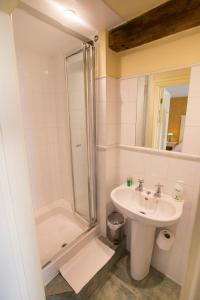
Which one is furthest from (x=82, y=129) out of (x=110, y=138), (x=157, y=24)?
(x=157, y=24)

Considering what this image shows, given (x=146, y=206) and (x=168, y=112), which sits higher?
(x=168, y=112)

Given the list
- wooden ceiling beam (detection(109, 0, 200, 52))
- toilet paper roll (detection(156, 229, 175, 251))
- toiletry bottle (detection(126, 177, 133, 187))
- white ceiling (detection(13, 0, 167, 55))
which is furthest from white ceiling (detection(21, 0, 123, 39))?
toilet paper roll (detection(156, 229, 175, 251))

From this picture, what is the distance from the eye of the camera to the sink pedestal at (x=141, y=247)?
1.37 m

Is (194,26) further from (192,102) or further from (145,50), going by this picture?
(192,102)

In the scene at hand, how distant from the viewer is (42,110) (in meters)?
2.00

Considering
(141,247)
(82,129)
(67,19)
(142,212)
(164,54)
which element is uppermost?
(67,19)

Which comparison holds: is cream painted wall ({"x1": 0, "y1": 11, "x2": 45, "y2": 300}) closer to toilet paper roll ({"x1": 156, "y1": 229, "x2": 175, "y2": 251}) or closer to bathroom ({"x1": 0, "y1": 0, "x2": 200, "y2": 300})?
bathroom ({"x1": 0, "y1": 0, "x2": 200, "y2": 300})

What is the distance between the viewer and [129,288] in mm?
1441

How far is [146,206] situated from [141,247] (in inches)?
15.0

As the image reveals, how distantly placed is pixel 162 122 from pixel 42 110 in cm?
150

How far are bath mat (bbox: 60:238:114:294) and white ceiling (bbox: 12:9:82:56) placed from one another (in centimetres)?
213

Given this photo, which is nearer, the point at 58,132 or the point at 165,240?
the point at 165,240

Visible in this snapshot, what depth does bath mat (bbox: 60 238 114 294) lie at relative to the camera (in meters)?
1.32

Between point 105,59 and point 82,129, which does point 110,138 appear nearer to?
point 82,129
